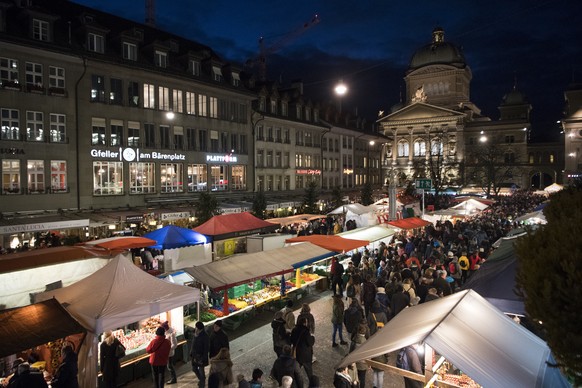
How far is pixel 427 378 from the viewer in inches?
257

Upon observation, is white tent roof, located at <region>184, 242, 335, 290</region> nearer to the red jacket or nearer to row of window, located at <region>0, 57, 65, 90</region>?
the red jacket

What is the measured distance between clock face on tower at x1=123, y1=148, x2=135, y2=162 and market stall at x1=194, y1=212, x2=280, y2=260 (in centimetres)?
1186

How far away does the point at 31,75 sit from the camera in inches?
941

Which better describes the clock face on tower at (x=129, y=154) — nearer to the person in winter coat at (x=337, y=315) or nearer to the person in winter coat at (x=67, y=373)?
the person in winter coat at (x=337, y=315)

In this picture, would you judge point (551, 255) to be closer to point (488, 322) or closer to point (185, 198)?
point (488, 322)

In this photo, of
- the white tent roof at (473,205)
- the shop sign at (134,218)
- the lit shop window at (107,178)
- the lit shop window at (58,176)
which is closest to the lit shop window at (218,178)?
the lit shop window at (107,178)

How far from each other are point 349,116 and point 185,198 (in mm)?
36827

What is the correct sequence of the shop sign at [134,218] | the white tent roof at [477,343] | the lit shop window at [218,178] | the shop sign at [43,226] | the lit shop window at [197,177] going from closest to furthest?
the white tent roof at [477,343] < the shop sign at [43,226] < the shop sign at [134,218] < the lit shop window at [197,177] < the lit shop window at [218,178]

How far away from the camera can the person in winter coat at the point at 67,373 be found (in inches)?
304

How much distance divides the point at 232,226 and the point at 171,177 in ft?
47.4

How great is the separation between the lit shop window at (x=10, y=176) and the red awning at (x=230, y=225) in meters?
11.8

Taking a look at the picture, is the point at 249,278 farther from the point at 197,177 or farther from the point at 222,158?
the point at 222,158

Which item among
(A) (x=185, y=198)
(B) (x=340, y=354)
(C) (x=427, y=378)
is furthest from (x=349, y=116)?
(C) (x=427, y=378)

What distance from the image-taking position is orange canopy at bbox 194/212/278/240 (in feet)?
59.6
